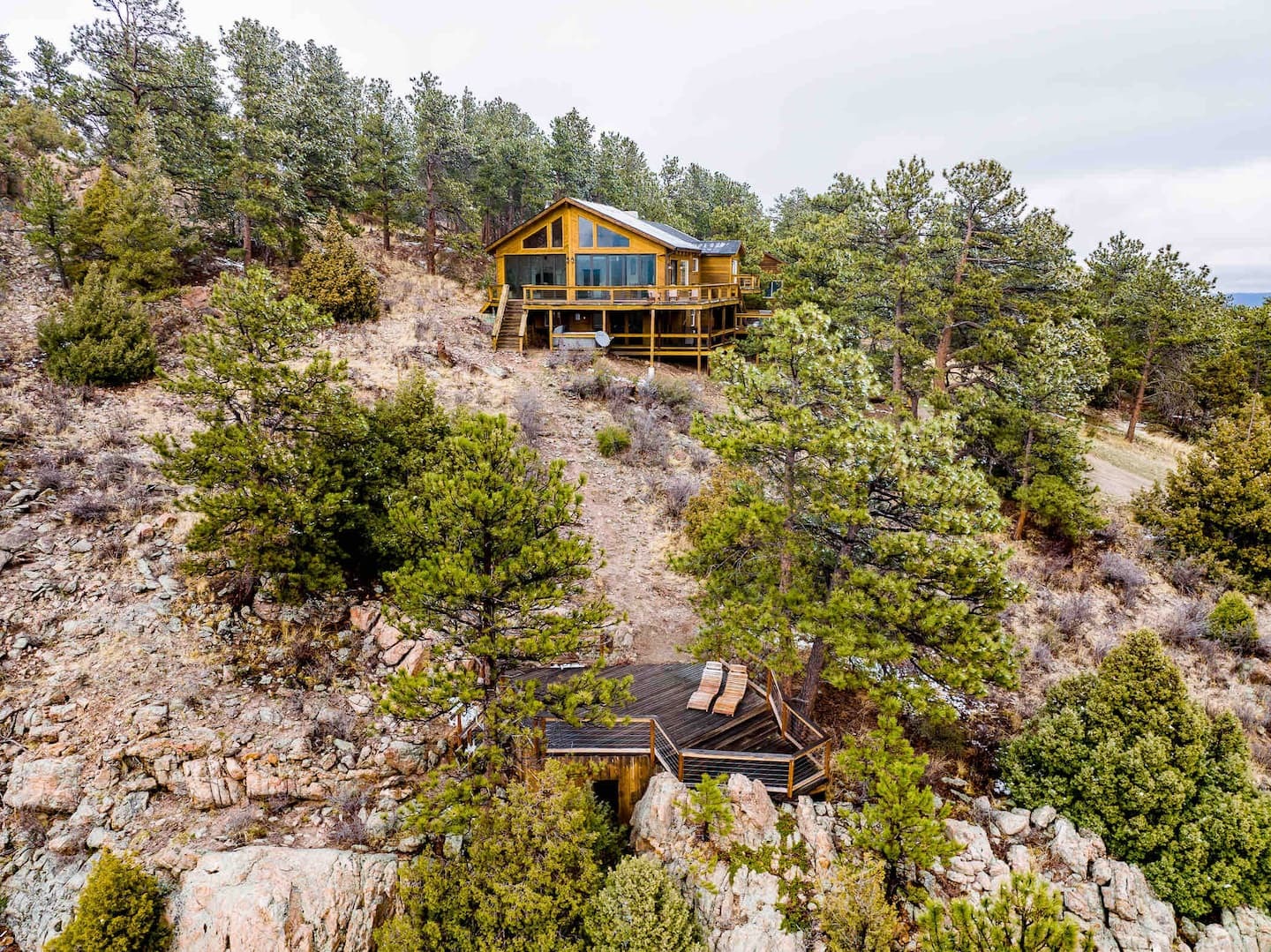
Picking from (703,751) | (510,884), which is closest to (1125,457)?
(703,751)

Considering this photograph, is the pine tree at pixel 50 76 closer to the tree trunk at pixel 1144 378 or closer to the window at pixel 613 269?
the window at pixel 613 269

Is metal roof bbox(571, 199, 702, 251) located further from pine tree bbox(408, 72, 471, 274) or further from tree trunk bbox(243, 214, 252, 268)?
tree trunk bbox(243, 214, 252, 268)

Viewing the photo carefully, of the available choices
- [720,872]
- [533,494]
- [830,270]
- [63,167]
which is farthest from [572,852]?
[63,167]

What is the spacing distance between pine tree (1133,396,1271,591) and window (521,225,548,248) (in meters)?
26.9

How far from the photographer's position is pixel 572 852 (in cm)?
891

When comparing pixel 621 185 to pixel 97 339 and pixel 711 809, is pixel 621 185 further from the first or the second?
pixel 711 809

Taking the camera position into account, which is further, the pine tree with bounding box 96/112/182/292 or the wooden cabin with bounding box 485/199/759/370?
the wooden cabin with bounding box 485/199/759/370

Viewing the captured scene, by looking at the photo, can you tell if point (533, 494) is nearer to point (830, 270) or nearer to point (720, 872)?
point (720, 872)

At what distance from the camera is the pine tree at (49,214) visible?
19.2 metres

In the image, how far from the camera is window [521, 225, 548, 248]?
30578 millimetres

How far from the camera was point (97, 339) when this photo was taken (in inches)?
722

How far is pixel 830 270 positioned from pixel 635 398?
11.0 m

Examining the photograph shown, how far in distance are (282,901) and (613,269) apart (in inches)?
1079

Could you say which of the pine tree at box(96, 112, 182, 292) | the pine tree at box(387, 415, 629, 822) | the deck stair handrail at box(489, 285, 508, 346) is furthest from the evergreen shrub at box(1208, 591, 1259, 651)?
the pine tree at box(96, 112, 182, 292)
